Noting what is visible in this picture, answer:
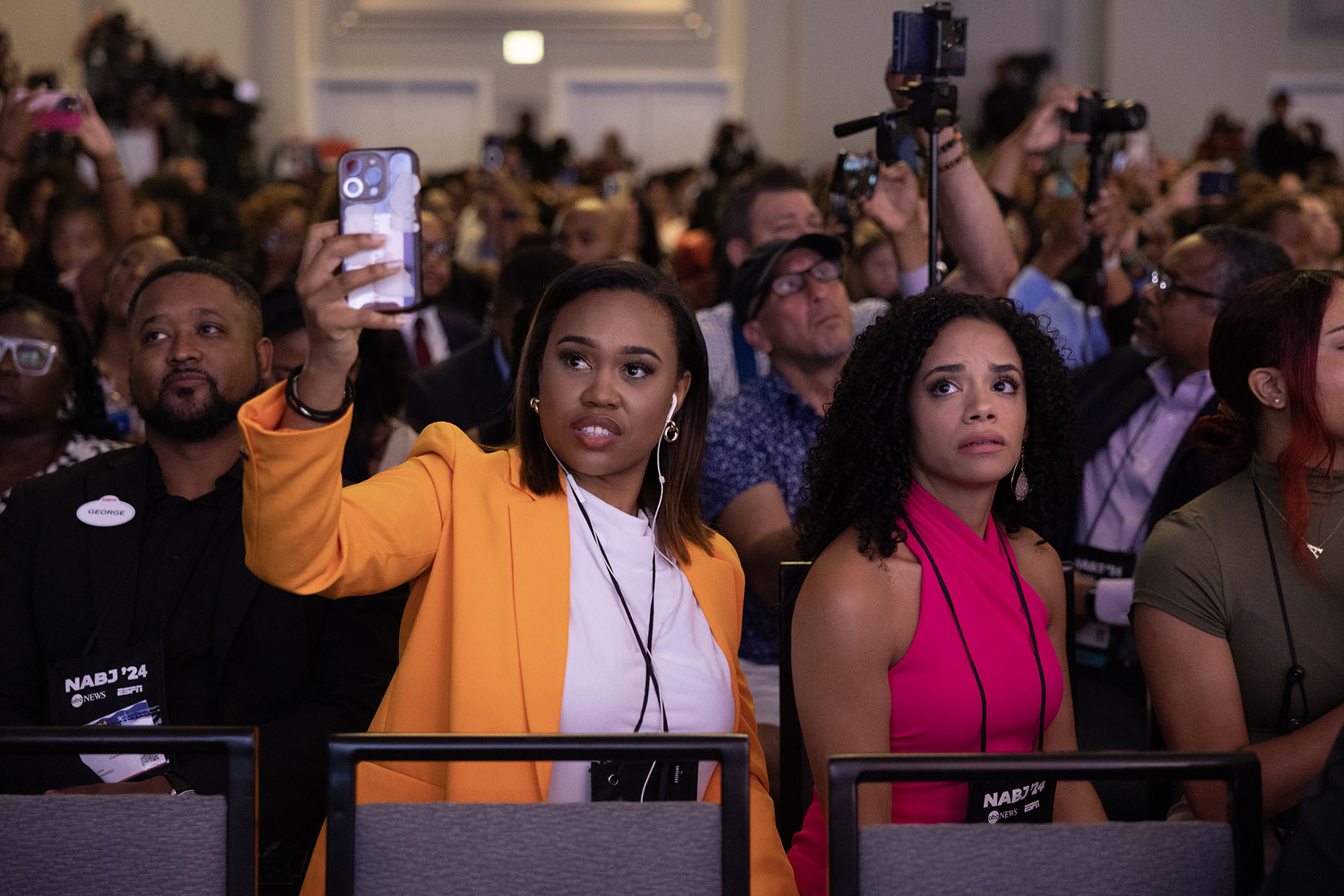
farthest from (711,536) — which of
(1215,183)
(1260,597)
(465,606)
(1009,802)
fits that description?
(1215,183)

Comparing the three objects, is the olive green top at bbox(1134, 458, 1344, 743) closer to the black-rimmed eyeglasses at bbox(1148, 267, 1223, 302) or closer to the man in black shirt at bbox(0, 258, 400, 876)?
the black-rimmed eyeglasses at bbox(1148, 267, 1223, 302)

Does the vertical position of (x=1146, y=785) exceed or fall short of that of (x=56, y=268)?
it falls short

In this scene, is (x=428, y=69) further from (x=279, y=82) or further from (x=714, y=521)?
(x=714, y=521)

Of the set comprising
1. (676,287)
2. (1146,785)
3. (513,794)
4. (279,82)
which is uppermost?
(279,82)

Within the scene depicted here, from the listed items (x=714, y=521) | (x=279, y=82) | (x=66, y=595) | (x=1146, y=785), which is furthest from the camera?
(x=279, y=82)

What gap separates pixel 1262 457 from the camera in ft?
6.57

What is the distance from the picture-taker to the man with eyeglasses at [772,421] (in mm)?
2594

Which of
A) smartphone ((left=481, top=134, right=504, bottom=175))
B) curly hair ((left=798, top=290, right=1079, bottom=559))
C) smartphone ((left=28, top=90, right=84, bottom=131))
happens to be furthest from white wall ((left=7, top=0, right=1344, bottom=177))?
curly hair ((left=798, top=290, right=1079, bottom=559))

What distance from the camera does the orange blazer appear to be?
1629mm

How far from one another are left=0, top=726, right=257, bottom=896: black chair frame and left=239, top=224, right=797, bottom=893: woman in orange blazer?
0.74 ft

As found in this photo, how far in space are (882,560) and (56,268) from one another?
438cm

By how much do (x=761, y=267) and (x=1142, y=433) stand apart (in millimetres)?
979

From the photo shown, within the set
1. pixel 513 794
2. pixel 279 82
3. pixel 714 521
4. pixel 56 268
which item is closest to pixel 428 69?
pixel 279 82

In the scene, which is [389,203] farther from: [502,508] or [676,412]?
[676,412]
